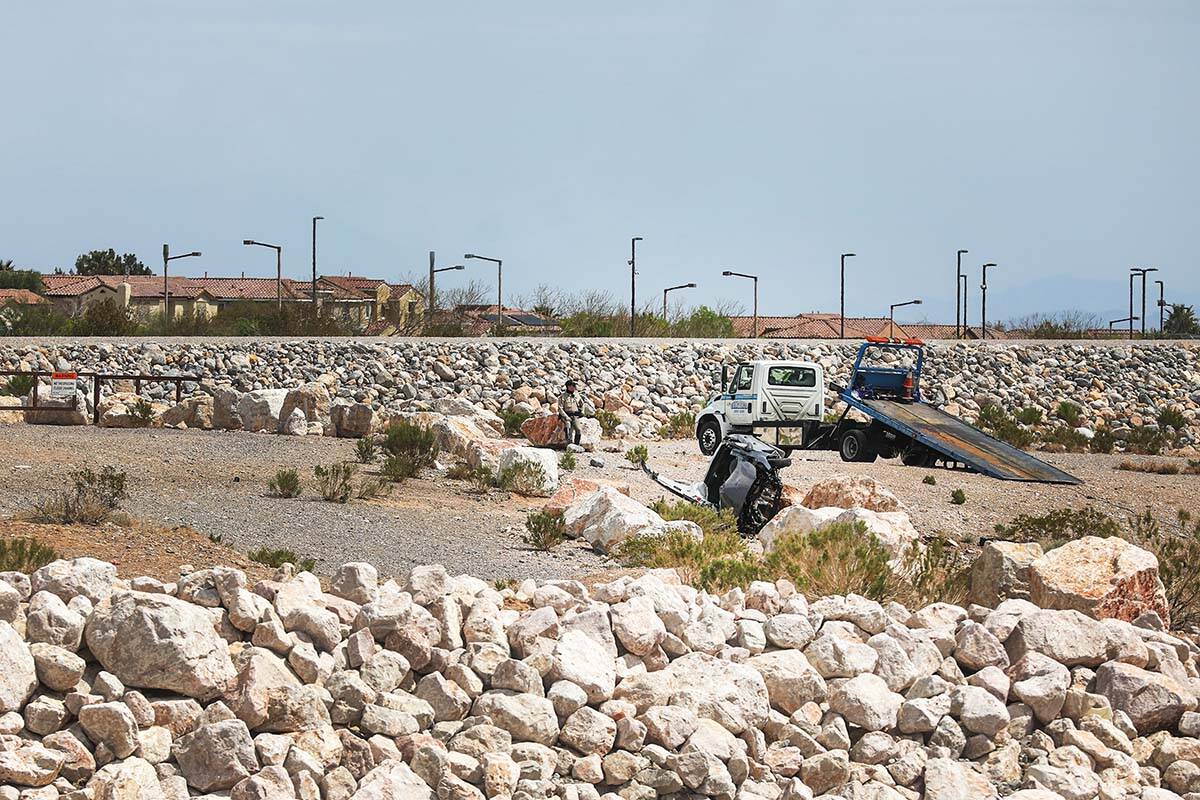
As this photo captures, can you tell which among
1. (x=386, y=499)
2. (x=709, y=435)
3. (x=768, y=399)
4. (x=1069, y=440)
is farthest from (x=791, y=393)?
(x=386, y=499)

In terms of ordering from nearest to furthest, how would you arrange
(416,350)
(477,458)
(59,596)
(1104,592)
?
(59,596), (1104,592), (477,458), (416,350)

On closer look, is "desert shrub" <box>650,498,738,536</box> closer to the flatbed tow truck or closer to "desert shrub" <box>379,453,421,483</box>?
"desert shrub" <box>379,453,421,483</box>

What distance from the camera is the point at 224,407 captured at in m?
27.7

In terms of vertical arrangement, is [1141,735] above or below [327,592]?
below

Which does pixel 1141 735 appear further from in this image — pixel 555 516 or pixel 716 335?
pixel 716 335

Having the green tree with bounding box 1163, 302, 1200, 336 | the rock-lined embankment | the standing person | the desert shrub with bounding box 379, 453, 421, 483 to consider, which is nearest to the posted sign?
the rock-lined embankment

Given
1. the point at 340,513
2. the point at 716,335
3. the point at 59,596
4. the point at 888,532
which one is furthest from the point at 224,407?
the point at 716,335

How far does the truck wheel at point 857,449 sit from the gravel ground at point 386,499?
0.34 metres

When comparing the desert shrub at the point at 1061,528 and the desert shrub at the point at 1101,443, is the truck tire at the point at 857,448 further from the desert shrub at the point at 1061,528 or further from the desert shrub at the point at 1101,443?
the desert shrub at the point at 1101,443

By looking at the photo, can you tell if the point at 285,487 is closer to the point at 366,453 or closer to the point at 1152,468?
the point at 366,453

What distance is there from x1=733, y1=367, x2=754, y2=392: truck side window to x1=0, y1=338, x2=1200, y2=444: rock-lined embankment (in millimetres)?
6275

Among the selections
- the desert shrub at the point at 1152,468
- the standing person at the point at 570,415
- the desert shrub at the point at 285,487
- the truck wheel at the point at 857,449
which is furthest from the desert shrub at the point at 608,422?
the desert shrub at the point at 285,487

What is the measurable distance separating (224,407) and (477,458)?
30.7 feet

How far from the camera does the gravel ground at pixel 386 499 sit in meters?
13.6
